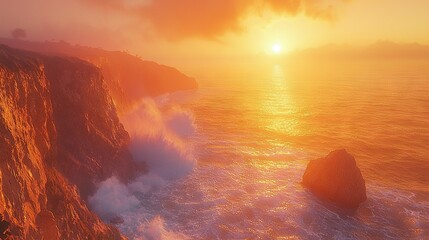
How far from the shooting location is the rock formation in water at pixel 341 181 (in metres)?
39.0

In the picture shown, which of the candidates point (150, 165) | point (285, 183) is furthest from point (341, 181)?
point (150, 165)

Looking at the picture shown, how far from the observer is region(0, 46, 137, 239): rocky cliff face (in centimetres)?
1998

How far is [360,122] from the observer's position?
81438 millimetres

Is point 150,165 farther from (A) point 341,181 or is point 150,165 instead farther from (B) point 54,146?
(A) point 341,181

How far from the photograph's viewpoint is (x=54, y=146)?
102 ft

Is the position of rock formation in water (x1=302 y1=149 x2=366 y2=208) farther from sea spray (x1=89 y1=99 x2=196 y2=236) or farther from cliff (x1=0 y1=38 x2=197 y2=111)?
cliff (x1=0 y1=38 x2=197 y2=111)

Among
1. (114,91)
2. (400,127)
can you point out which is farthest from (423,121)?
(114,91)

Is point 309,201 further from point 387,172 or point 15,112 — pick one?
point 15,112

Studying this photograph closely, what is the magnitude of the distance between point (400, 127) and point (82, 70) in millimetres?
68826

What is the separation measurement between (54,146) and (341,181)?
32.4 m

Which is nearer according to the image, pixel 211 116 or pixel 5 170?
pixel 5 170

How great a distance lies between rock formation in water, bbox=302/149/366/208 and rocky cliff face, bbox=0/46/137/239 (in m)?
25.5

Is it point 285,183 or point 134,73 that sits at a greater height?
point 134,73

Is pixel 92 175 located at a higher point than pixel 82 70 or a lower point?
lower
